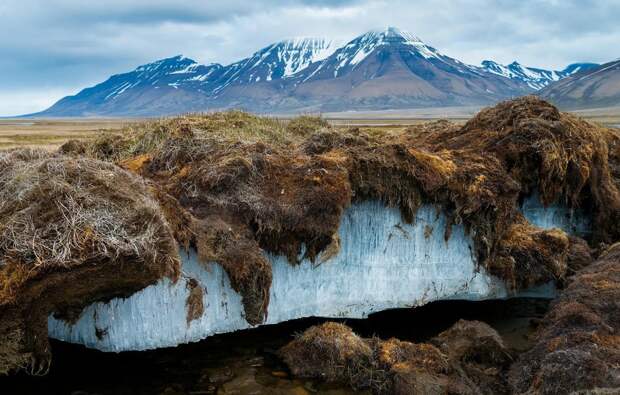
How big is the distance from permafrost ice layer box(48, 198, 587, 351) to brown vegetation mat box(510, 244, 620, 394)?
8.94 ft

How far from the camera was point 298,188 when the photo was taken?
1199cm

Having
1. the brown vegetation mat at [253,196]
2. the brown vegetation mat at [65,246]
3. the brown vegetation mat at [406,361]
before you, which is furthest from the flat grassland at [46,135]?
the brown vegetation mat at [406,361]

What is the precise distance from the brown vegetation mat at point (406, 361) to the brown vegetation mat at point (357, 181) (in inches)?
55.6

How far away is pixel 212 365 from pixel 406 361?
384cm

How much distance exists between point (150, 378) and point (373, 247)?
5.66 meters

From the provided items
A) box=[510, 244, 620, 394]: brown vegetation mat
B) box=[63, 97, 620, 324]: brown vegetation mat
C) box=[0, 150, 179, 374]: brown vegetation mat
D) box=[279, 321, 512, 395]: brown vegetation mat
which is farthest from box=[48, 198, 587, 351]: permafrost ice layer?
box=[510, 244, 620, 394]: brown vegetation mat

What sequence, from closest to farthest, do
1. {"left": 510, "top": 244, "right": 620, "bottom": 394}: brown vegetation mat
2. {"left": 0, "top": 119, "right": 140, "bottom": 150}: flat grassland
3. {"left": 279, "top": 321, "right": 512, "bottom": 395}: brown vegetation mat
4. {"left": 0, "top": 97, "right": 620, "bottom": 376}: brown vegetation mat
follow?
{"left": 0, "top": 97, "right": 620, "bottom": 376}: brown vegetation mat < {"left": 510, "top": 244, "right": 620, "bottom": 394}: brown vegetation mat < {"left": 279, "top": 321, "right": 512, "bottom": 395}: brown vegetation mat < {"left": 0, "top": 119, "right": 140, "bottom": 150}: flat grassland

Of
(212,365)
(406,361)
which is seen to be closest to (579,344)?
(406,361)

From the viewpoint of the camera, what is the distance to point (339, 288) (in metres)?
12.8

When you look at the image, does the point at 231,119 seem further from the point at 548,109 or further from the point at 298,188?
the point at 548,109

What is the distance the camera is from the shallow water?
1007 cm

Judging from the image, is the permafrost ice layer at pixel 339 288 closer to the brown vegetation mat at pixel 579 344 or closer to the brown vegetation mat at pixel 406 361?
the brown vegetation mat at pixel 406 361

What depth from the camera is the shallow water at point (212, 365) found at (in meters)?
10.1

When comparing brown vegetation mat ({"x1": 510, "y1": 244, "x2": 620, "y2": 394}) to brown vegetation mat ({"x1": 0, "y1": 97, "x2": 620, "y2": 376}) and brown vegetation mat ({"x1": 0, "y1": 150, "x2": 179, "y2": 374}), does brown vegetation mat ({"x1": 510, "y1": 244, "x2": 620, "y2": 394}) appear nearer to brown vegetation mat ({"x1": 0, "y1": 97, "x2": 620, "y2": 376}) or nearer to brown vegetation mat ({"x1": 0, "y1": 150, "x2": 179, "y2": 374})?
brown vegetation mat ({"x1": 0, "y1": 97, "x2": 620, "y2": 376})
